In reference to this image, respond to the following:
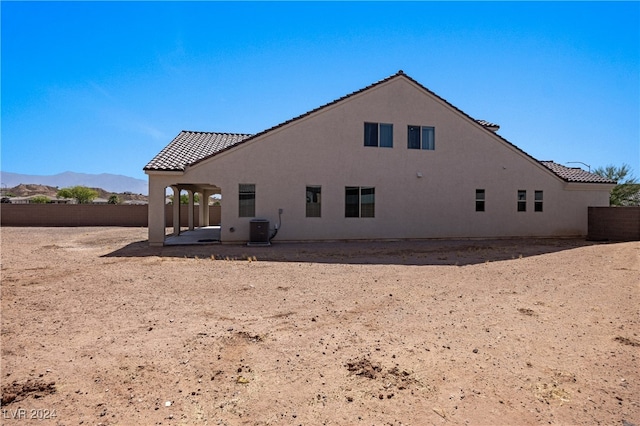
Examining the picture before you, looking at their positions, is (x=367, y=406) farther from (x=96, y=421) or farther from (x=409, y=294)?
(x=409, y=294)

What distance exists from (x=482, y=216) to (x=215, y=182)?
13.1m

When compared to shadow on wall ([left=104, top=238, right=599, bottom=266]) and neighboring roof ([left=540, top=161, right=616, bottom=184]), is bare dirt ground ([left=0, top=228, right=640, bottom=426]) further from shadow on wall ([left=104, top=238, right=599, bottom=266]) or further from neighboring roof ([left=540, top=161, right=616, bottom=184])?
neighboring roof ([left=540, top=161, right=616, bottom=184])

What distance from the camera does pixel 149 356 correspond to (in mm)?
4332

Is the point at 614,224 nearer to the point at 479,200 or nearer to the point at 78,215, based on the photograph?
the point at 479,200

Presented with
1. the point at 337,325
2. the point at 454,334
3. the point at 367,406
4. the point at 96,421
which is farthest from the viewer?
the point at 337,325

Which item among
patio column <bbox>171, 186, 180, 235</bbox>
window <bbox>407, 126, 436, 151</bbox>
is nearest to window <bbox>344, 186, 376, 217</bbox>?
window <bbox>407, 126, 436, 151</bbox>

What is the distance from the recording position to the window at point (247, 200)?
15.6m

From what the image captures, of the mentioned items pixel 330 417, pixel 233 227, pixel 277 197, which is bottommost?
pixel 330 417

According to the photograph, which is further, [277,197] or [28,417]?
[277,197]

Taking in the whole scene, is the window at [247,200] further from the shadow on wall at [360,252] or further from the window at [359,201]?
the window at [359,201]

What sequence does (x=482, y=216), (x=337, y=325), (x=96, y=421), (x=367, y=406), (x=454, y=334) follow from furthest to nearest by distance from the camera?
(x=482, y=216) < (x=337, y=325) < (x=454, y=334) < (x=367, y=406) < (x=96, y=421)

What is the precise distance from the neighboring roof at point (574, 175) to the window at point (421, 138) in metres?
7.56

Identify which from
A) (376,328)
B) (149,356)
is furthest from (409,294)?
(149,356)

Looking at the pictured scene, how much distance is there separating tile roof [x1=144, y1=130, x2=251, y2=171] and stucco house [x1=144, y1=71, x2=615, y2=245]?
55 mm
